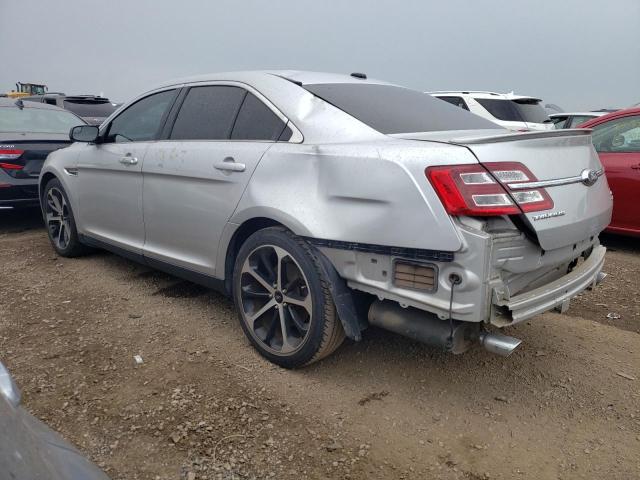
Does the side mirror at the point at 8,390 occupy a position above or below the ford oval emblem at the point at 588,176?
below

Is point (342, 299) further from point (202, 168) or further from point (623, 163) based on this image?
point (623, 163)

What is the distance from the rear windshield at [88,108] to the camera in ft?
37.4

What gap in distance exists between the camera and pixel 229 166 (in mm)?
3006

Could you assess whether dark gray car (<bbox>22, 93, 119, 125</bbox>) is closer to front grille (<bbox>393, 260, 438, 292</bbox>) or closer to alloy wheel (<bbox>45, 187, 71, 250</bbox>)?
alloy wheel (<bbox>45, 187, 71, 250</bbox>)

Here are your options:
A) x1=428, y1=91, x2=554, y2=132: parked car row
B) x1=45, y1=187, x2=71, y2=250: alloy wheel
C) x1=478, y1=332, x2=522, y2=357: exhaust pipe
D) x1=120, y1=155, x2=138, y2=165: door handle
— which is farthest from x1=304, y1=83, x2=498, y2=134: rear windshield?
x1=428, y1=91, x2=554, y2=132: parked car row

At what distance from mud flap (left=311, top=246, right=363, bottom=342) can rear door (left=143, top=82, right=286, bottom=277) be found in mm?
733

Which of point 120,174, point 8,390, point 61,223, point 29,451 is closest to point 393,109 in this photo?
point 120,174

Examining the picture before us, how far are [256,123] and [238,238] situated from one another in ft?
2.21

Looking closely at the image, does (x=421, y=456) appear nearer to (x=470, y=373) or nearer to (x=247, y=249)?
(x=470, y=373)

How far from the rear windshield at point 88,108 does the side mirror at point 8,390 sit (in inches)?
440

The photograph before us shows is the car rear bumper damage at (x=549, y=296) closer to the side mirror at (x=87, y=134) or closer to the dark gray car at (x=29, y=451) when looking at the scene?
the dark gray car at (x=29, y=451)

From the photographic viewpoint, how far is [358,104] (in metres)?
2.89

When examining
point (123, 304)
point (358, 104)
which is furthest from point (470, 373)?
point (123, 304)

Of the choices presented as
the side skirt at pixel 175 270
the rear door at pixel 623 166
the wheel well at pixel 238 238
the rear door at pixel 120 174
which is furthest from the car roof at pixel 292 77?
the rear door at pixel 623 166
